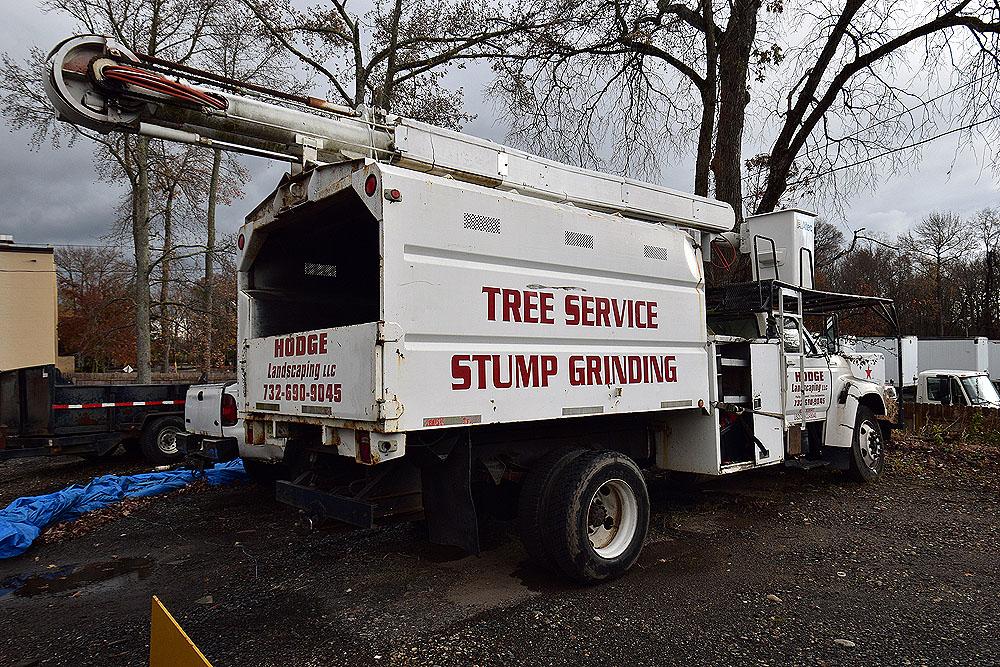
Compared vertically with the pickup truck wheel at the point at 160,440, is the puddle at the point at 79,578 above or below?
below

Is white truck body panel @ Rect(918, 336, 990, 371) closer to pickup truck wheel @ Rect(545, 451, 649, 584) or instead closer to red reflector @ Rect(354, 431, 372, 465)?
pickup truck wheel @ Rect(545, 451, 649, 584)

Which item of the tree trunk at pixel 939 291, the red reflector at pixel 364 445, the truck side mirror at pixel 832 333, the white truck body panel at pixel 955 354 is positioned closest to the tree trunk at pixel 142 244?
the red reflector at pixel 364 445

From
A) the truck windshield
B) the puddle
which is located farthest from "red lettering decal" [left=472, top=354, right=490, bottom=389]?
the truck windshield

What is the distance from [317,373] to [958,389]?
20.8 meters

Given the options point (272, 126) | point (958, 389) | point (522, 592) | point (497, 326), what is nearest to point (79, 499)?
point (272, 126)

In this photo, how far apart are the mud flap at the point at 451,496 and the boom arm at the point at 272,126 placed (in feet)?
6.73

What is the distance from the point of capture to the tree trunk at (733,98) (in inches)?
474

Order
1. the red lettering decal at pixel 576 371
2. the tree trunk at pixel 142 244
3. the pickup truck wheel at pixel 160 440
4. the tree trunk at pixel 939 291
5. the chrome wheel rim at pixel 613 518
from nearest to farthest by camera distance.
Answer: the red lettering decal at pixel 576 371, the chrome wheel rim at pixel 613 518, the pickup truck wheel at pixel 160 440, the tree trunk at pixel 142 244, the tree trunk at pixel 939 291

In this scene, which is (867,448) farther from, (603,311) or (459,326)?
(459,326)

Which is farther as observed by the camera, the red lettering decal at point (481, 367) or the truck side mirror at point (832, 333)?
the truck side mirror at point (832, 333)

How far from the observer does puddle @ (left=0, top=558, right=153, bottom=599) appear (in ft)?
16.9

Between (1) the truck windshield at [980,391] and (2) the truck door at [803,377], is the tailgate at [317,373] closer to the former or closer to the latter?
(2) the truck door at [803,377]

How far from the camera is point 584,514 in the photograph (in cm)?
471

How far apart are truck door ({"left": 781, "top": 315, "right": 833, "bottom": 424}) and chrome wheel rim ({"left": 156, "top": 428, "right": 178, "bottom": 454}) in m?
9.33
